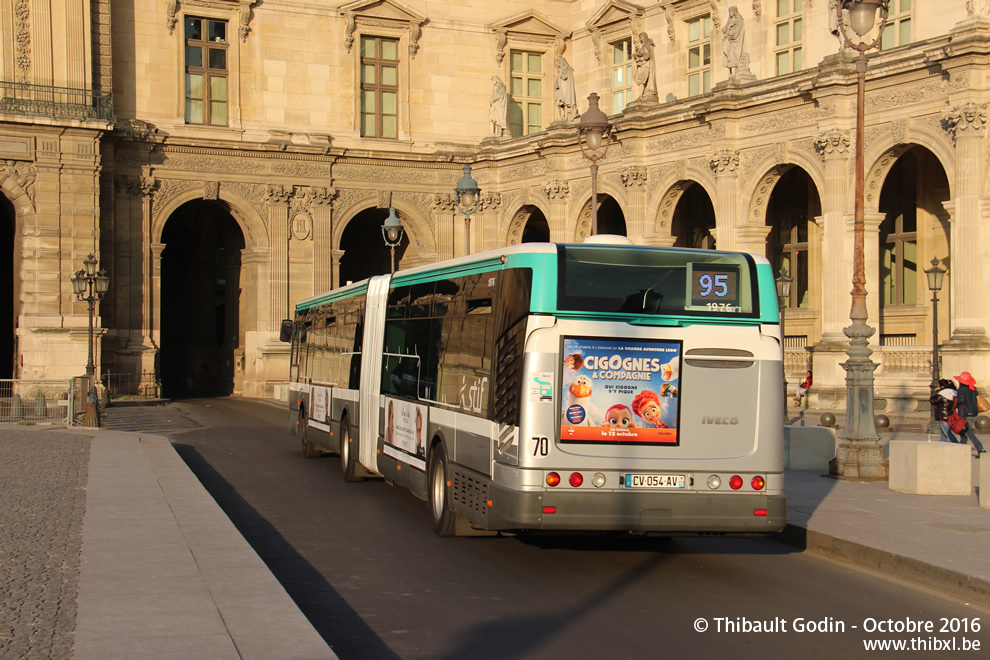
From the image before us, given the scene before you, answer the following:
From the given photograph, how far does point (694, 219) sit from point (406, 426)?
28805 millimetres

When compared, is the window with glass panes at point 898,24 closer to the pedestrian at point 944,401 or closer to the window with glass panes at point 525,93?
the pedestrian at point 944,401

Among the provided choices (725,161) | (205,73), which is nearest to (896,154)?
(725,161)

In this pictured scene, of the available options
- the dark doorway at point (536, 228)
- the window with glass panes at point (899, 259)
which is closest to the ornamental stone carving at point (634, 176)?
the window with glass panes at point (899, 259)

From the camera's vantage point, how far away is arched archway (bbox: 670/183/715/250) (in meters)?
40.6

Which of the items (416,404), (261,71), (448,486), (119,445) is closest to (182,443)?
(119,445)

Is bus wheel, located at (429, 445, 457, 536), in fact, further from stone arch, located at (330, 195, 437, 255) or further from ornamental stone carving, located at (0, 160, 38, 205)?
stone arch, located at (330, 195, 437, 255)

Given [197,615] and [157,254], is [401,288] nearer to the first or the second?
[197,615]

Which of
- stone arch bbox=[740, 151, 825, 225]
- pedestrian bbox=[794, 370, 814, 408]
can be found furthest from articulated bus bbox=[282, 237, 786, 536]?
stone arch bbox=[740, 151, 825, 225]

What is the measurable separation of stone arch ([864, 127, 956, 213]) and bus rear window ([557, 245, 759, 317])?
1852 centimetres

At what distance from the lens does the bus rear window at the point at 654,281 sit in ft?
34.0

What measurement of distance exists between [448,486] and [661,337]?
303 centimetres

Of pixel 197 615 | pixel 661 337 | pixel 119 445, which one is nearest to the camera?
pixel 197 615

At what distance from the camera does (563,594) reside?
31.1 feet

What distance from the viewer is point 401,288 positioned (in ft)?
49.1
